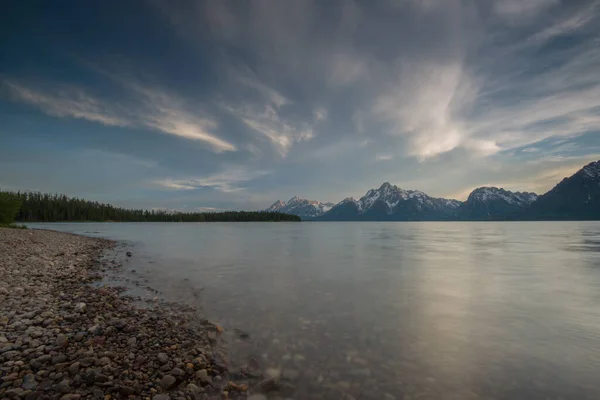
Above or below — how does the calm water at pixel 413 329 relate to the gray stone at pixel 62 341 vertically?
below

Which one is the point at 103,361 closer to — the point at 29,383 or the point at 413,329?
the point at 29,383

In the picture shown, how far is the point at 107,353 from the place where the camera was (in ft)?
20.8

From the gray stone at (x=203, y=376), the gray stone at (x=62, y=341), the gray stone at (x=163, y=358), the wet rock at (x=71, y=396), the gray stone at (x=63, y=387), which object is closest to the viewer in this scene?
the wet rock at (x=71, y=396)

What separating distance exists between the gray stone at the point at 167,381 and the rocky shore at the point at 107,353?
0.02 m

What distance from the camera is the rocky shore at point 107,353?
5203 millimetres

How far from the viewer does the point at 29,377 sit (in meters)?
5.24

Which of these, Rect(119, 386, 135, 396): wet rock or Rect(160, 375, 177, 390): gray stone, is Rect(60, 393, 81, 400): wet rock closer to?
Rect(119, 386, 135, 396): wet rock

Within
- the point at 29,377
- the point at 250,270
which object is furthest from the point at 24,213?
the point at 29,377

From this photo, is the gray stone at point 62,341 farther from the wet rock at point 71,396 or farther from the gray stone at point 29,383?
the wet rock at point 71,396

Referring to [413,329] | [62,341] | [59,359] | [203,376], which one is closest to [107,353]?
[59,359]

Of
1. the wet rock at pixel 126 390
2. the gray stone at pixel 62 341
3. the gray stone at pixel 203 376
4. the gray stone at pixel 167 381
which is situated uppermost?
the gray stone at pixel 62 341

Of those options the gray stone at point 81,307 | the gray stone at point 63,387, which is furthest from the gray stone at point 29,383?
the gray stone at point 81,307

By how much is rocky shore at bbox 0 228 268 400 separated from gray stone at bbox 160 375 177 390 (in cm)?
2

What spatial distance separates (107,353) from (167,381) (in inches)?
72.9
